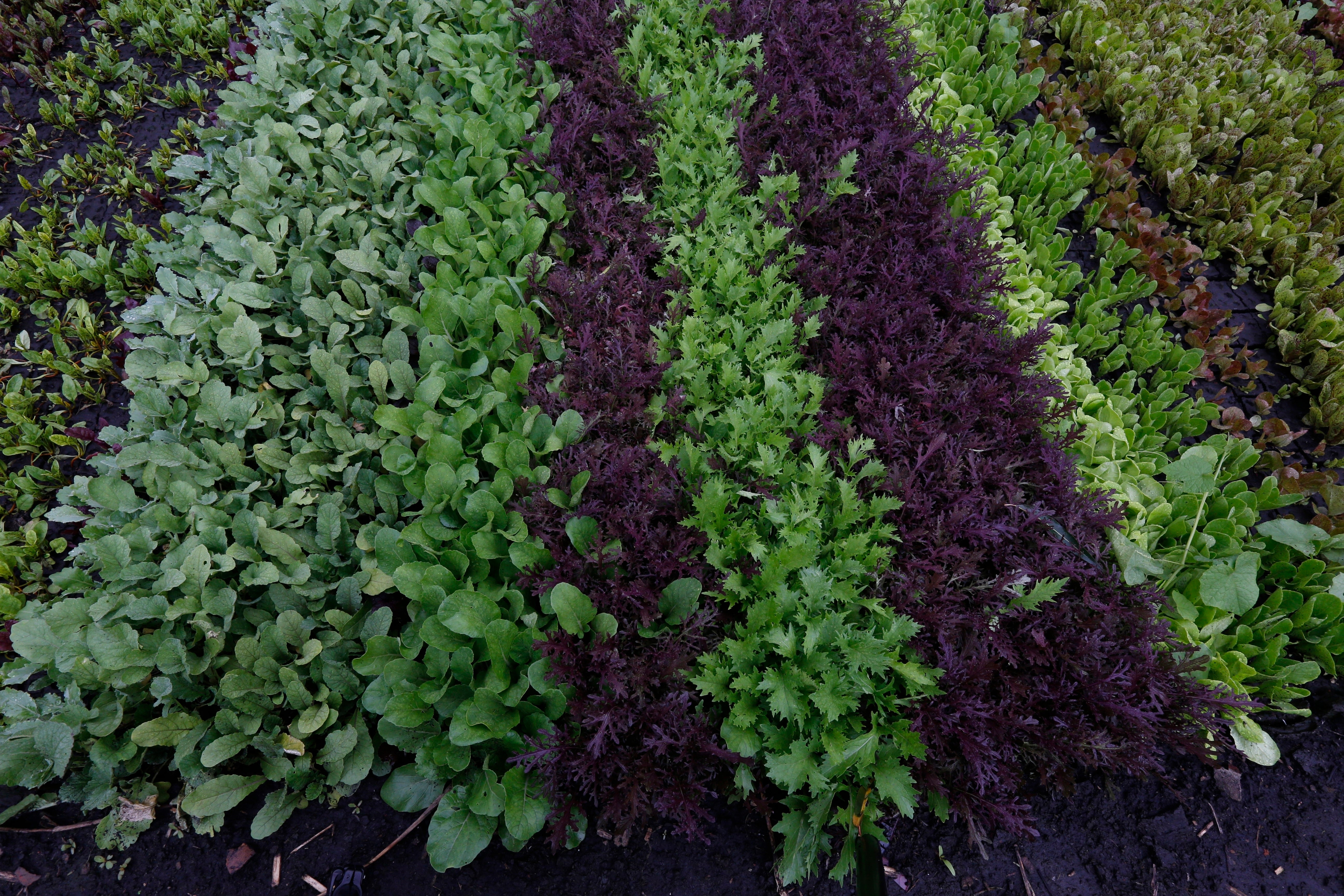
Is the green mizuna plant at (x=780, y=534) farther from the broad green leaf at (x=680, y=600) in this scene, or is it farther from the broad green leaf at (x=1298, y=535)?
the broad green leaf at (x=1298, y=535)

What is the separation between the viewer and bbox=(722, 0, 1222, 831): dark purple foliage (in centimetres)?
214

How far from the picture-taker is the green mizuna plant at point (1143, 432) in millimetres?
2400

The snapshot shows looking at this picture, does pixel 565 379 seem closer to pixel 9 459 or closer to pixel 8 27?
pixel 9 459

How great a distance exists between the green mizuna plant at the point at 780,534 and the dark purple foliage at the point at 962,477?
14cm

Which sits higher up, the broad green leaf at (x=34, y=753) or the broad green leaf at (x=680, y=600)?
the broad green leaf at (x=680, y=600)

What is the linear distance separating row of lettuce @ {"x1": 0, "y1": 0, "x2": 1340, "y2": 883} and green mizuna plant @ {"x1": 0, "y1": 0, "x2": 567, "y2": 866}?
2 centimetres

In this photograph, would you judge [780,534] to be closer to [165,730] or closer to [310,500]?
[310,500]

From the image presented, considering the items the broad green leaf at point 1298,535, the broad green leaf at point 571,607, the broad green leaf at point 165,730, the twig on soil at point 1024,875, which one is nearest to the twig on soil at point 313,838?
the broad green leaf at point 165,730

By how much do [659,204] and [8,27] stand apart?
15.8 ft

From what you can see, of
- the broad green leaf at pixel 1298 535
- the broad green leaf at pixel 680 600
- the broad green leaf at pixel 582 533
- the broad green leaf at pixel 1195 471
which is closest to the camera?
the broad green leaf at pixel 680 600

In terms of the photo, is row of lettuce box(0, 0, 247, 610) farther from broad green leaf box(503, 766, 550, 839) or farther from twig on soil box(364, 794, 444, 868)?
broad green leaf box(503, 766, 550, 839)

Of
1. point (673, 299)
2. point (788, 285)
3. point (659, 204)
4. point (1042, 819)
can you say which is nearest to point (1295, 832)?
point (1042, 819)

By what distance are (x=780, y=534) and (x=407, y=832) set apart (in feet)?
5.26

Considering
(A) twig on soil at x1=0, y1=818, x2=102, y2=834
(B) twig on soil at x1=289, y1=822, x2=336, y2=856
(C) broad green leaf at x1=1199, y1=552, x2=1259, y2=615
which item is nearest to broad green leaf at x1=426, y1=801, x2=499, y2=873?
(B) twig on soil at x1=289, y1=822, x2=336, y2=856
